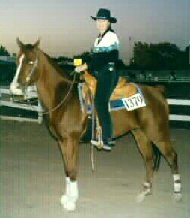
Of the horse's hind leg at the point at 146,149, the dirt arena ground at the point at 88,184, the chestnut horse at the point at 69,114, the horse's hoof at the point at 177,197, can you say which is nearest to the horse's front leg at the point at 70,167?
the chestnut horse at the point at 69,114

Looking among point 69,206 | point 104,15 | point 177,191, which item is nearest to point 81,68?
point 104,15

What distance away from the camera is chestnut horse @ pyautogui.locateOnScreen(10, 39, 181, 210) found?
19.7 feet

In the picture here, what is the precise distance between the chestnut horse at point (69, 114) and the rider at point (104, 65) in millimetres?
224

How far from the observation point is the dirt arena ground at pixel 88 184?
6.00 meters

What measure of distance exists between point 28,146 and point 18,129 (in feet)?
9.53

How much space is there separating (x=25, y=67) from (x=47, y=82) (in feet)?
1.61

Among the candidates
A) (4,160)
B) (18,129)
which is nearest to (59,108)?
(4,160)

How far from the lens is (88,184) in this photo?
7.44 m

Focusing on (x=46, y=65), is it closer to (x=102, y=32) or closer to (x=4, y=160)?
(x=102, y=32)

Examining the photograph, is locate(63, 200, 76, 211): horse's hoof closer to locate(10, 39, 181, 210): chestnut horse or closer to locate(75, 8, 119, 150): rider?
locate(10, 39, 181, 210): chestnut horse

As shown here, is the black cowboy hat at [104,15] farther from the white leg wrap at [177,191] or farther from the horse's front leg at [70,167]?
the white leg wrap at [177,191]

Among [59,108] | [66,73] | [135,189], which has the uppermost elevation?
[66,73]

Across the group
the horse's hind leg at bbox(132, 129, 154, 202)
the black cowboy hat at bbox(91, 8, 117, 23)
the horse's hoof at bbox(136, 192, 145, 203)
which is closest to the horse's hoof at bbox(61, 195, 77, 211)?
the horse's hoof at bbox(136, 192, 145, 203)

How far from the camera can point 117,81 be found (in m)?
6.64
